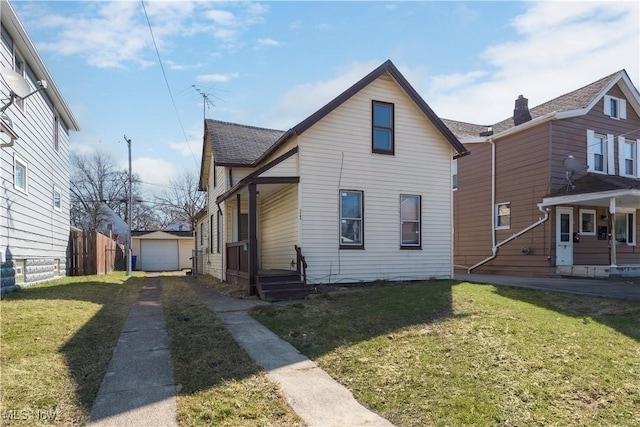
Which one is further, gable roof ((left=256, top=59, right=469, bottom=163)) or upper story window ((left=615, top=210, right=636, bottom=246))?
upper story window ((left=615, top=210, right=636, bottom=246))

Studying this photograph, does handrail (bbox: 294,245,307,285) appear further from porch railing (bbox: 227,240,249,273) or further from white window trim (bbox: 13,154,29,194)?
white window trim (bbox: 13,154,29,194)

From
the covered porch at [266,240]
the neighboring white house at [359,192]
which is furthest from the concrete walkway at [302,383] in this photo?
the neighboring white house at [359,192]

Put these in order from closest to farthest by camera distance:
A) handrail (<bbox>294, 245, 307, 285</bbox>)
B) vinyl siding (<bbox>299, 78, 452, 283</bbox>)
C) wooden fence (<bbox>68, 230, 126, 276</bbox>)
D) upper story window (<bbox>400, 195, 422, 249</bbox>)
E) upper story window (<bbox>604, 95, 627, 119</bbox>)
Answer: handrail (<bbox>294, 245, 307, 285</bbox>) → vinyl siding (<bbox>299, 78, 452, 283</bbox>) → upper story window (<bbox>400, 195, 422, 249</bbox>) → upper story window (<bbox>604, 95, 627, 119</bbox>) → wooden fence (<bbox>68, 230, 126, 276</bbox>)

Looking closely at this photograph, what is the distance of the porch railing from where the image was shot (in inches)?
452

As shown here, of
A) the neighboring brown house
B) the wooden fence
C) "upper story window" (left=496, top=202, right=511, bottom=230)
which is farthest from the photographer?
the wooden fence

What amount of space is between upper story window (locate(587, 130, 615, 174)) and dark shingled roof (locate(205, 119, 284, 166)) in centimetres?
1227

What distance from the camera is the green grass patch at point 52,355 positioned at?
3811 mm

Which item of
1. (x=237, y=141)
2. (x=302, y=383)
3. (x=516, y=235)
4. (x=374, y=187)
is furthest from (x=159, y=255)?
(x=302, y=383)

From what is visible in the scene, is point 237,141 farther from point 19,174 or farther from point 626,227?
point 626,227

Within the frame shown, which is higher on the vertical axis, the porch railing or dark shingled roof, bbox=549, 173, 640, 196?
dark shingled roof, bbox=549, 173, 640, 196

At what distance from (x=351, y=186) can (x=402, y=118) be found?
9.17 feet

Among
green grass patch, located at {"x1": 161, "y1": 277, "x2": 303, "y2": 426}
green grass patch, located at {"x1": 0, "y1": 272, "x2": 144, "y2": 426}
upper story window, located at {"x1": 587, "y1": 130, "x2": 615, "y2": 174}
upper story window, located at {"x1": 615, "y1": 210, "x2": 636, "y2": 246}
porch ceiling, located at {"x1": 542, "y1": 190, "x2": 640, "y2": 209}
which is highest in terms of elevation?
upper story window, located at {"x1": 587, "y1": 130, "x2": 615, "y2": 174}

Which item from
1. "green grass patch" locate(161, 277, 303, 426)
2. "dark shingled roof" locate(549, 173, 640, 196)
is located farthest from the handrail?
"dark shingled roof" locate(549, 173, 640, 196)

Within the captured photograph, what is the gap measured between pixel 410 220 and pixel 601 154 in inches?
359
